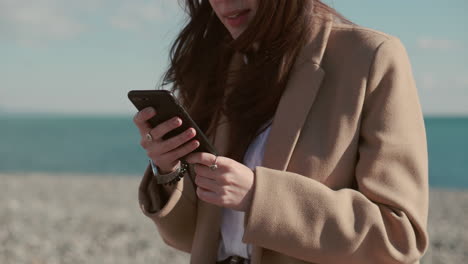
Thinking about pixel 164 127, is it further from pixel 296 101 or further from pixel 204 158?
pixel 296 101

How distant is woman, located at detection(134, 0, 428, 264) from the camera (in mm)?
1961

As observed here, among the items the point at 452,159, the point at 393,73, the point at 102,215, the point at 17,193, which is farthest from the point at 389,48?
the point at 452,159

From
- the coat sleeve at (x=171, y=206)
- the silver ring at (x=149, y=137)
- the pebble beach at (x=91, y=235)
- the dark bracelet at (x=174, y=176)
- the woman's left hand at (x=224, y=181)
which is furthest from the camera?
the pebble beach at (x=91, y=235)

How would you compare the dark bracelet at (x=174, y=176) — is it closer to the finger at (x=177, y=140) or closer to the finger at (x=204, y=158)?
the finger at (x=177, y=140)

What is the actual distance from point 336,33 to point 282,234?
826 millimetres

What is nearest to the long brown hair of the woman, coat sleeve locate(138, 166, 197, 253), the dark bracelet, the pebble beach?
the woman

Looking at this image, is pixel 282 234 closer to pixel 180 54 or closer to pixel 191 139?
pixel 191 139

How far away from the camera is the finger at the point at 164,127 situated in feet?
6.66

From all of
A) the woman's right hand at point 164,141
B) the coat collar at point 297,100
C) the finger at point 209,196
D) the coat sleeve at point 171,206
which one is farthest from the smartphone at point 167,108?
the coat sleeve at point 171,206

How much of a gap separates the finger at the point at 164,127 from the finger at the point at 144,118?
0.05 m

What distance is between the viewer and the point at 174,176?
7.93 feet

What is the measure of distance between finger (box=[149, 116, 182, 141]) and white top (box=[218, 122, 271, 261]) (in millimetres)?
395

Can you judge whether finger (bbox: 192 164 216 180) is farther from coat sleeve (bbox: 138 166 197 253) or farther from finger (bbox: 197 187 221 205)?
coat sleeve (bbox: 138 166 197 253)

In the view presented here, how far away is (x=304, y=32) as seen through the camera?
7.38 ft
